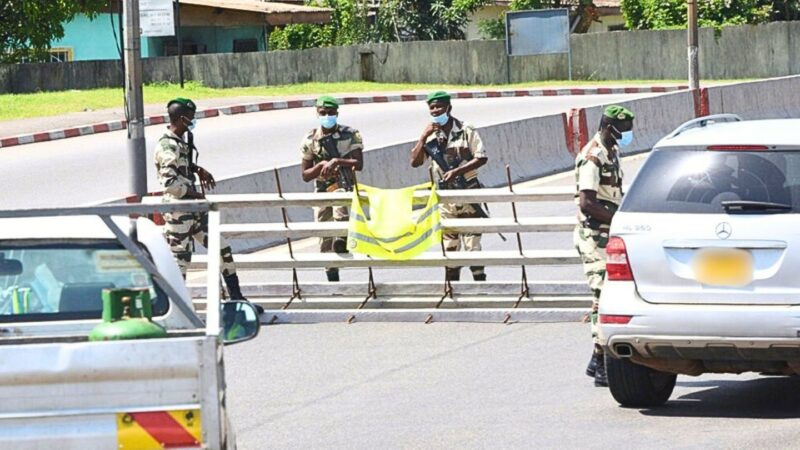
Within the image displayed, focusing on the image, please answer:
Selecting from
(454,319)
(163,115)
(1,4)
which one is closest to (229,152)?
(163,115)

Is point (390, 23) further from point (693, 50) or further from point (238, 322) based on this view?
point (238, 322)

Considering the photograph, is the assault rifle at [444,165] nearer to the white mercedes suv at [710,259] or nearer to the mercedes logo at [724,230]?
the white mercedes suv at [710,259]

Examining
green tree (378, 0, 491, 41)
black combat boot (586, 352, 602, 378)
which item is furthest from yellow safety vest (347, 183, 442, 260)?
green tree (378, 0, 491, 41)

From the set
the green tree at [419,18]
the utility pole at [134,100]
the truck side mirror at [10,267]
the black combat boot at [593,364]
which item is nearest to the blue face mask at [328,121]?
the utility pole at [134,100]

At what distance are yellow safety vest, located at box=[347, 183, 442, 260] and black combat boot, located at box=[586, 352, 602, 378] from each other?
299 centimetres

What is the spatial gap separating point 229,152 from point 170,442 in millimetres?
24219

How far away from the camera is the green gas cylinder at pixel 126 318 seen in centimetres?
532

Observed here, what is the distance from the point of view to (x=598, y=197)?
1044 cm

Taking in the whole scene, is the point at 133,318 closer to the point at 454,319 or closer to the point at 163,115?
the point at 454,319

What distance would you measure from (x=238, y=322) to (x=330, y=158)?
8.75 meters

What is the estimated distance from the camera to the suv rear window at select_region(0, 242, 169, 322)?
20.3 ft

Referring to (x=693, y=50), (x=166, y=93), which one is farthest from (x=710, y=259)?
(x=166, y=93)

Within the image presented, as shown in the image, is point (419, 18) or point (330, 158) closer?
point (330, 158)

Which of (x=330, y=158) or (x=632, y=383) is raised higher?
(x=330, y=158)
